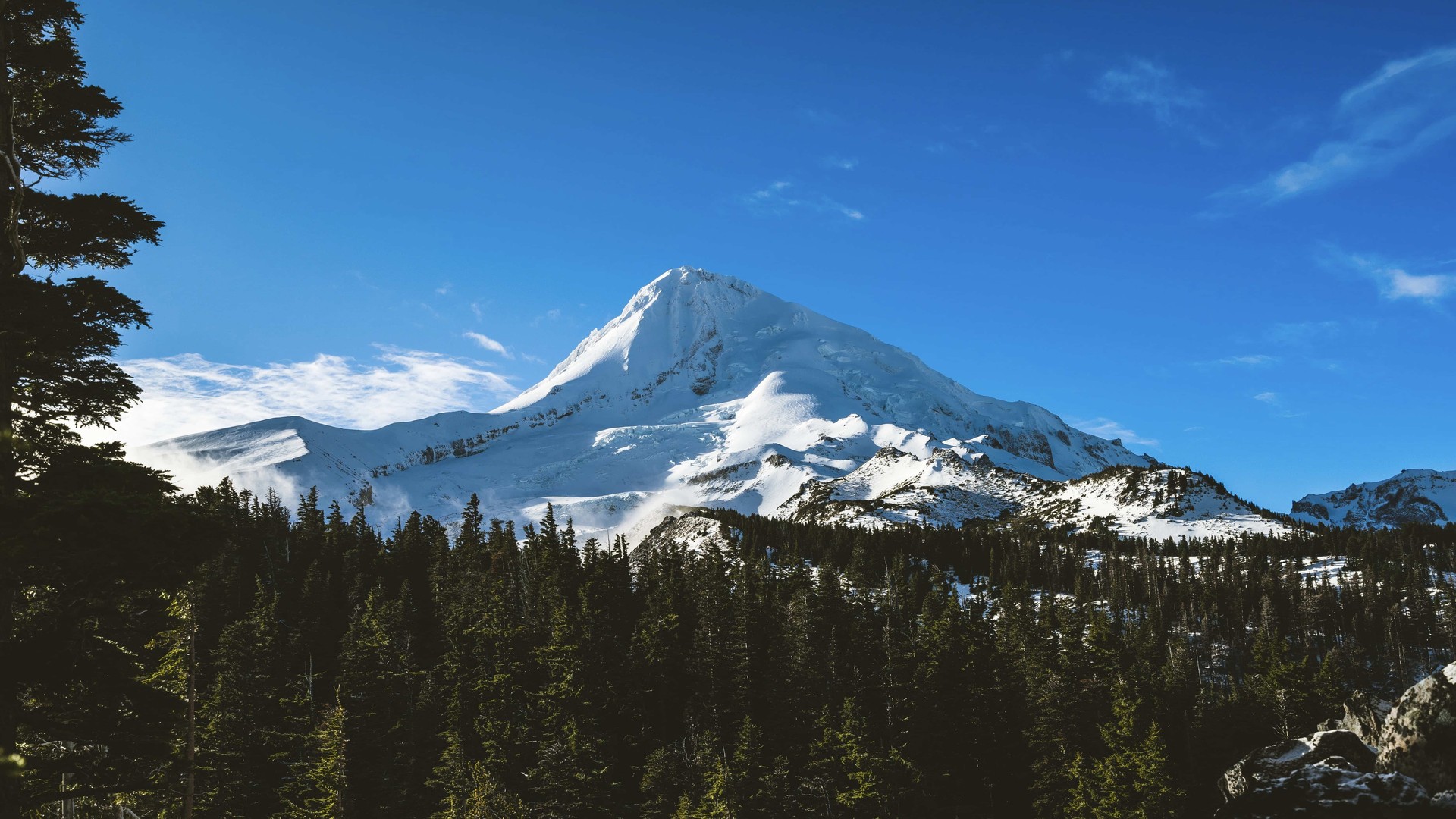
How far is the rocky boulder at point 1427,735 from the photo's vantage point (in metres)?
14.1

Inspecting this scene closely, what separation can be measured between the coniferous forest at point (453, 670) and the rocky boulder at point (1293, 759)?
17568 millimetres

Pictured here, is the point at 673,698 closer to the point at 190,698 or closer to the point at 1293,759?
the point at 190,698

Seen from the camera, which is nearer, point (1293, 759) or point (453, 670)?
point (1293, 759)

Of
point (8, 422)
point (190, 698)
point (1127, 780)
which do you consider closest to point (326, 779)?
point (190, 698)

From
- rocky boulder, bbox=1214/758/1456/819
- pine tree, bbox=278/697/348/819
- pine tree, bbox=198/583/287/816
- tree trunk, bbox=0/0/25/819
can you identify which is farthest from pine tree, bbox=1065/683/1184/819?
tree trunk, bbox=0/0/25/819

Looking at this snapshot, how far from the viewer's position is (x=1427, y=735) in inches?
569

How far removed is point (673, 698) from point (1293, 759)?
2470 inches

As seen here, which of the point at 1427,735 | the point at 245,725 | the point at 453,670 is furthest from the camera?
the point at 453,670

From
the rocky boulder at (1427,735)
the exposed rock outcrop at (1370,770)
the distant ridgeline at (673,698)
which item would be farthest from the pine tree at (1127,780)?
the rocky boulder at (1427,735)

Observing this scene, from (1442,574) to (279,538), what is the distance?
226 metres

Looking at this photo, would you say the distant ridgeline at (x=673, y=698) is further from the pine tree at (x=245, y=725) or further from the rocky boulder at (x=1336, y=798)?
the rocky boulder at (x=1336, y=798)

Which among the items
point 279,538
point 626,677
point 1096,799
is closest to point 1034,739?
point 1096,799

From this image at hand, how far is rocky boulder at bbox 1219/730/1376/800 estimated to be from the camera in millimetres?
13680

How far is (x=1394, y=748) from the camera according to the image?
14.9 m
